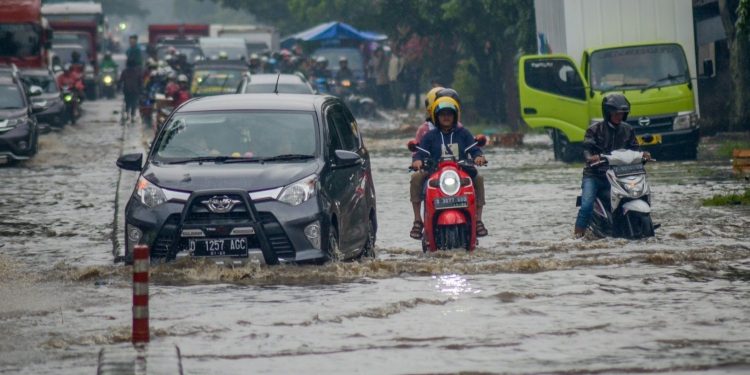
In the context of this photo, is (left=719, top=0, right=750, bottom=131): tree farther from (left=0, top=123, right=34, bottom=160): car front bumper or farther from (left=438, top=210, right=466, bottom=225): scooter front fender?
(left=438, top=210, right=466, bottom=225): scooter front fender

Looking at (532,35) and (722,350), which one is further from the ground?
(532,35)

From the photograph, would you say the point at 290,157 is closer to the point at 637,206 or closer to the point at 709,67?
the point at 637,206

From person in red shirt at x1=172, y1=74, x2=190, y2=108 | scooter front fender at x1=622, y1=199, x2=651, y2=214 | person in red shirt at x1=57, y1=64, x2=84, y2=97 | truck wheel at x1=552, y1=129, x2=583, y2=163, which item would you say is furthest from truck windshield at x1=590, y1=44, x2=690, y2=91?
person in red shirt at x1=57, y1=64, x2=84, y2=97

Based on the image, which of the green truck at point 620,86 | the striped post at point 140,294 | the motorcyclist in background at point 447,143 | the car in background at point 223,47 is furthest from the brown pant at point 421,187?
the car in background at point 223,47

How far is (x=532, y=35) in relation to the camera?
122 ft

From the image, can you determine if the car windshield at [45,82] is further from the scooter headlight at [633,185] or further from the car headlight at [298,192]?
the car headlight at [298,192]

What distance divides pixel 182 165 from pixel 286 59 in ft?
109

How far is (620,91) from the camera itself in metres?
27.1

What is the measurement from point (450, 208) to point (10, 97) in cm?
1766

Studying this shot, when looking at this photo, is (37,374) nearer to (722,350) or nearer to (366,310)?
(366,310)

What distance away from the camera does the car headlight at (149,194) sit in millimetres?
Answer: 13328

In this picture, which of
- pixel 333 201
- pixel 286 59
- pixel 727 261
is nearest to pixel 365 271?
pixel 333 201

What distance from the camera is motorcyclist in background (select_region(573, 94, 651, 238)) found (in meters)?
15.8

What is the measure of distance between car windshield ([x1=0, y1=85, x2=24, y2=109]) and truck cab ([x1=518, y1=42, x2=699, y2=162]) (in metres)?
9.38
